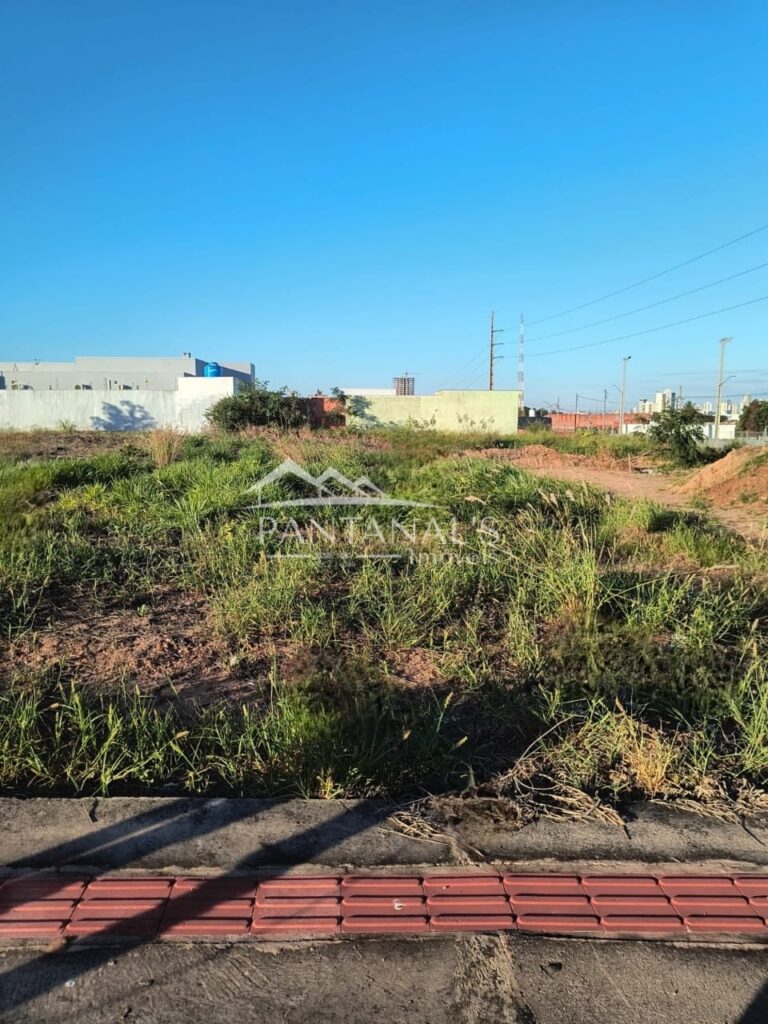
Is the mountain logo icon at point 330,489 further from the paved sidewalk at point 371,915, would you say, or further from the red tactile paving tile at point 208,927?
the red tactile paving tile at point 208,927

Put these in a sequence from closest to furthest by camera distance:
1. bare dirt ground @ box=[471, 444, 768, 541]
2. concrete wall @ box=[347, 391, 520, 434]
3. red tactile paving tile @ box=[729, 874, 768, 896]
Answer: red tactile paving tile @ box=[729, 874, 768, 896]
bare dirt ground @ box=[471, 444, 768, 541]
concrete wall @ box=[347, 391, 520, 434]

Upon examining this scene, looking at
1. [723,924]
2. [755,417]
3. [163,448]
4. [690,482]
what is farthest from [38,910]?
[755,417]

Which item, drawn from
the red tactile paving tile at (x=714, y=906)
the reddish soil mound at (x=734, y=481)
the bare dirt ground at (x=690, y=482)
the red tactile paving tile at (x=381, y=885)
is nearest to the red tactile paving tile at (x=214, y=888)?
the red tactile paving tile at (x=381, y=885)

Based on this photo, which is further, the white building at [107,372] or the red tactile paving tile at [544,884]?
the white building at [107,372]

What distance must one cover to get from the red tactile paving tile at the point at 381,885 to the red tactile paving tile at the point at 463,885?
0.04 m

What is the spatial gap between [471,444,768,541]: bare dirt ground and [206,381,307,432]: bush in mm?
10256

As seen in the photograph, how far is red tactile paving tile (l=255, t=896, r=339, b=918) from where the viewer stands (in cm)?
177

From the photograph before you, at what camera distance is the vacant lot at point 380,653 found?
7.97ft

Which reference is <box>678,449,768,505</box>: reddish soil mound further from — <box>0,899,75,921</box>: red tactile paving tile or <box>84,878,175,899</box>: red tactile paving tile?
<box>0,899,75,921</box>: red tactile paving tile

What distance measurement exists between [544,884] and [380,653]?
1699mm

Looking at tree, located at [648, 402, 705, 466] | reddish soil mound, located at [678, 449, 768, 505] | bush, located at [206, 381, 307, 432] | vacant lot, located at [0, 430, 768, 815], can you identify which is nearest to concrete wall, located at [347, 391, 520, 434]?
bush, located at [206, 381, 307, 432]

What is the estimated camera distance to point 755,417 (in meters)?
45.0

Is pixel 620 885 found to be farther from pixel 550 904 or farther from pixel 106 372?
pixel 106 372

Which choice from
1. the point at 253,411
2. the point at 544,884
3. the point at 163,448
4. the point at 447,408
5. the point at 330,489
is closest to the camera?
the point at 544,884
